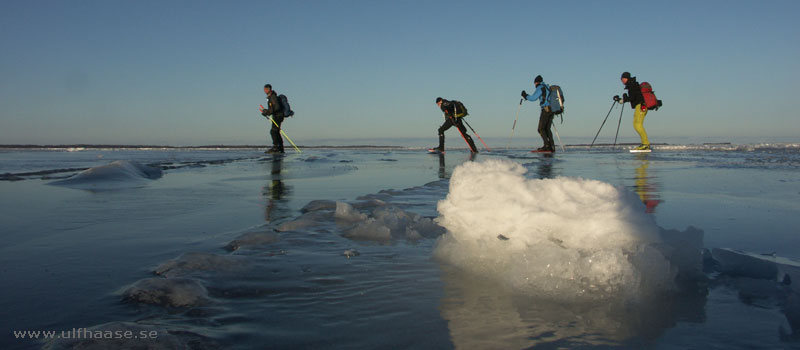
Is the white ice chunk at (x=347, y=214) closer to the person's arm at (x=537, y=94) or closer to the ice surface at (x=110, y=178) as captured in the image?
the ice surface at (x=110, y=178)

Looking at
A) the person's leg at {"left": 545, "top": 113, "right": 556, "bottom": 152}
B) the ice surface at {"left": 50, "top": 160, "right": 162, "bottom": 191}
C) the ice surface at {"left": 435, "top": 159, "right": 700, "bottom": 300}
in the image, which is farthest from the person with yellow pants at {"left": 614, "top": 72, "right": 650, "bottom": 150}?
the ice surface at {"left": 435, "top": 159, "right": 700, "bottom": 300}

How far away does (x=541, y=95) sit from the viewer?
1625cm

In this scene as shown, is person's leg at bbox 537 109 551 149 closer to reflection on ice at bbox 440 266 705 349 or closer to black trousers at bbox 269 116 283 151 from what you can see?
black trousers at bbox 269 116 283 151

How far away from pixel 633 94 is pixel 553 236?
14.9 metres

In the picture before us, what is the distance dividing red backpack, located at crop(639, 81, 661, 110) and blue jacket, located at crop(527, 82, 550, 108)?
284 centimetres

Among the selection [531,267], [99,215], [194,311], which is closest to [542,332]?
[531,267]

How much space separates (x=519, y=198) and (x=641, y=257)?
57cm

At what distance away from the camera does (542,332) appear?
144 cm

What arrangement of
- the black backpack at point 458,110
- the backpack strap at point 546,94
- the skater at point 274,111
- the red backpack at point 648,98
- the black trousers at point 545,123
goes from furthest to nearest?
the skater at point 274,111 → the black backpack at point 458,110 → the black trousers at point 545,123 → the backpack strap at point 546,94 → the red backpack at point 648,98

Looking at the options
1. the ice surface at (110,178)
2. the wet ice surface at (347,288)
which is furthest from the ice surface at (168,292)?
the ice surface at (110,178)

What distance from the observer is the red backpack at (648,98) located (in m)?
14.8

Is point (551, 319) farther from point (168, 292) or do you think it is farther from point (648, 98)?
point (648, 98)

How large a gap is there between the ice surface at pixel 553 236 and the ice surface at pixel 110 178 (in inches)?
193

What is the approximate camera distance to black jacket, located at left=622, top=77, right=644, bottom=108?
14984 mm
